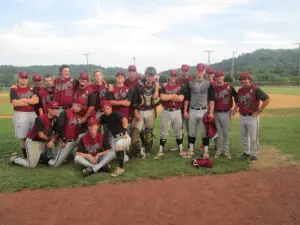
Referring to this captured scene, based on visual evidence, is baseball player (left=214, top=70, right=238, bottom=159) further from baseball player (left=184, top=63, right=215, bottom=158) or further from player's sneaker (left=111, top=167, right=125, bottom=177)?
player's sneaker (left=111, top=167, right=125, bottom=177)

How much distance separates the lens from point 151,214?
163 inches

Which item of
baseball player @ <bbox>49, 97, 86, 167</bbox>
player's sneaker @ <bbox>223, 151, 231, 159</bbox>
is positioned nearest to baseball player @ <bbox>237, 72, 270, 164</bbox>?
player's sneaker @ <bbox>223, 151, 231, 159</bbox>

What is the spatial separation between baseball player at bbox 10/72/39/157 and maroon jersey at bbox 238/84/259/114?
463 centimetres

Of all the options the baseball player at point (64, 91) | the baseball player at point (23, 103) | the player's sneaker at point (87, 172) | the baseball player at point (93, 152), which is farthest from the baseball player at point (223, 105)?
the baseball player at point (23, 103)

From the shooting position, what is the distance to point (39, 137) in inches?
255

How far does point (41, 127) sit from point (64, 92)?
908mm

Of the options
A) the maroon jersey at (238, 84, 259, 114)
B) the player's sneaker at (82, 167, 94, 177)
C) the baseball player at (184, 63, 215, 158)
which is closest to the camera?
the player's sneaker at (82, 167, 94, 177)

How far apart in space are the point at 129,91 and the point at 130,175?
1927 mm

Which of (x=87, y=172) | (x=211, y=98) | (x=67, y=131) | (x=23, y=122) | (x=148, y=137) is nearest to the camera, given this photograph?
(x=87, y=172)

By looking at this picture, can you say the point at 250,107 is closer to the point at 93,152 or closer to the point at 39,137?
the point at 93,152

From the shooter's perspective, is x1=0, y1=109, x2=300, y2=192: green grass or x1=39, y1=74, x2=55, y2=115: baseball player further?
x1=39, y1=74, x2=55, y2=115: baseball player

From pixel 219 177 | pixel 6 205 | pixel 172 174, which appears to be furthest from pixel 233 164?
pixel 6 205

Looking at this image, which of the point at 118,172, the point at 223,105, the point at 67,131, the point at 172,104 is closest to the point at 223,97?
the point at 223,105

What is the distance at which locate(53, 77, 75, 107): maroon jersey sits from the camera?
259 inches
